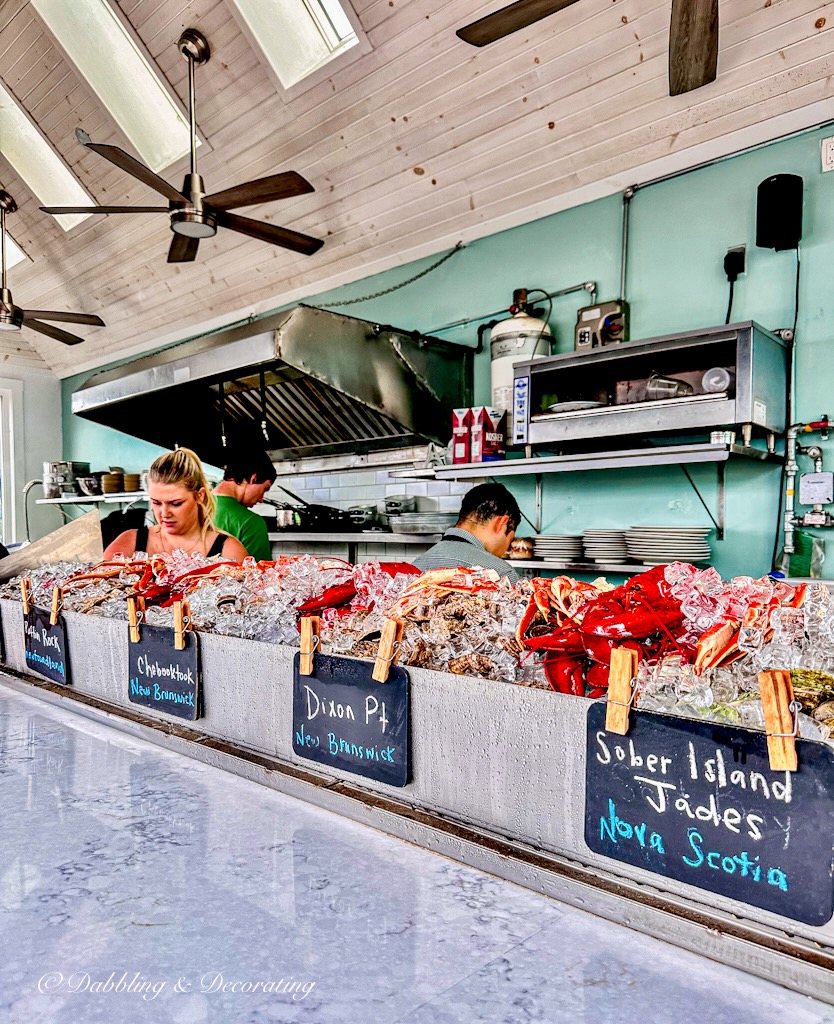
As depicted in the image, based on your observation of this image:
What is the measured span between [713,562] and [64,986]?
330 centimetres

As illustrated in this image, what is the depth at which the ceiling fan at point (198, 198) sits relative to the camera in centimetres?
321

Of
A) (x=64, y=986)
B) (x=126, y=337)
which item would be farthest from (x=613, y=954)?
(x=126, y=337)

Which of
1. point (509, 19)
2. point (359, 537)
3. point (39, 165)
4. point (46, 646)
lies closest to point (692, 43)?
point (509, 19)

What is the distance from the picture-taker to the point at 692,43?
2299 millimetres

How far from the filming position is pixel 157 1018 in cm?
55

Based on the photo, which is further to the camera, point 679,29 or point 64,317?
point 64,317

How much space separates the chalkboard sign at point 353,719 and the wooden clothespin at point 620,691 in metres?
0.26

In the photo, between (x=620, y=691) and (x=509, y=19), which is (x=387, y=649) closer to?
(x=620, y=691)

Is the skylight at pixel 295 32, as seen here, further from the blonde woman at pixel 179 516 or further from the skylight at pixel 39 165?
the blonde woman at pixel 179 516

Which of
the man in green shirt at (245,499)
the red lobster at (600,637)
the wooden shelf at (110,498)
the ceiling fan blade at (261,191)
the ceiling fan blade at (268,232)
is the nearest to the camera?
the red lobster at (600,637)

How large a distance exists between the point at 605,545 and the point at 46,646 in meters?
2.41

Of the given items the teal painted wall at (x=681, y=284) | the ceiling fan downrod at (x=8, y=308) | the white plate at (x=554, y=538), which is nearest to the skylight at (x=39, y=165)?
the ceiling fan downrod at (x=8, y=308)

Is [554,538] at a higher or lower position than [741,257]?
lower

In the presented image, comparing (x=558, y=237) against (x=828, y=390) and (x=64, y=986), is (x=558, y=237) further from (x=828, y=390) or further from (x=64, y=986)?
(x=64, y=986)
